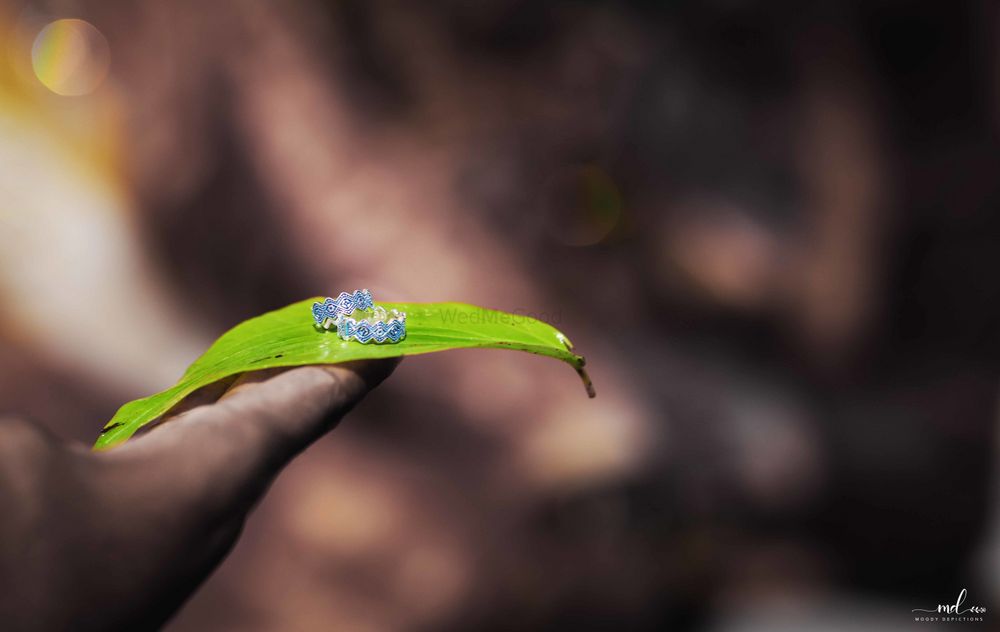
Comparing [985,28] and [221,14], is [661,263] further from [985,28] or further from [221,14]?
[221,14]

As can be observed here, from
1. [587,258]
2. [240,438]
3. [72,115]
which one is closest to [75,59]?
[72,115]

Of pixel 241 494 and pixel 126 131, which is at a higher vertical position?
pixel 126 131

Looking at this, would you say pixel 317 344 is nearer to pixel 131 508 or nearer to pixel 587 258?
pixel 131 508

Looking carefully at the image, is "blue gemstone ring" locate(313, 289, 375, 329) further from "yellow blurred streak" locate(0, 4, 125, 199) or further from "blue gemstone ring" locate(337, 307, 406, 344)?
"yellow blurred streak" locate(0, 4, 125, 199)

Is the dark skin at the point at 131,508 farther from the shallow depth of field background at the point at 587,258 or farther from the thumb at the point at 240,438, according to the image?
the shallow depth of field background at the point at 587,258

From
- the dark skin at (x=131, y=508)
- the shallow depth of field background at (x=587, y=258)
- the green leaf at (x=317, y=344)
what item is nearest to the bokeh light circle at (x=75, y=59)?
the shallow depth of field background at (x=587, y=258)

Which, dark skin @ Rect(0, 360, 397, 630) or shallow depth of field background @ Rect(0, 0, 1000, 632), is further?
shallow depth of field background @ Rect(0, 0, 1000, 632)

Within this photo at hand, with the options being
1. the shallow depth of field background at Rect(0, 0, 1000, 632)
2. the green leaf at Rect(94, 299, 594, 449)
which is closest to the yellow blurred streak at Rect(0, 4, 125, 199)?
the shallow depth of field background at Rect(0, 0, 1000, 632)

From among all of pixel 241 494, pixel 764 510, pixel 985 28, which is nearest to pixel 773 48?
pixel 985 28
